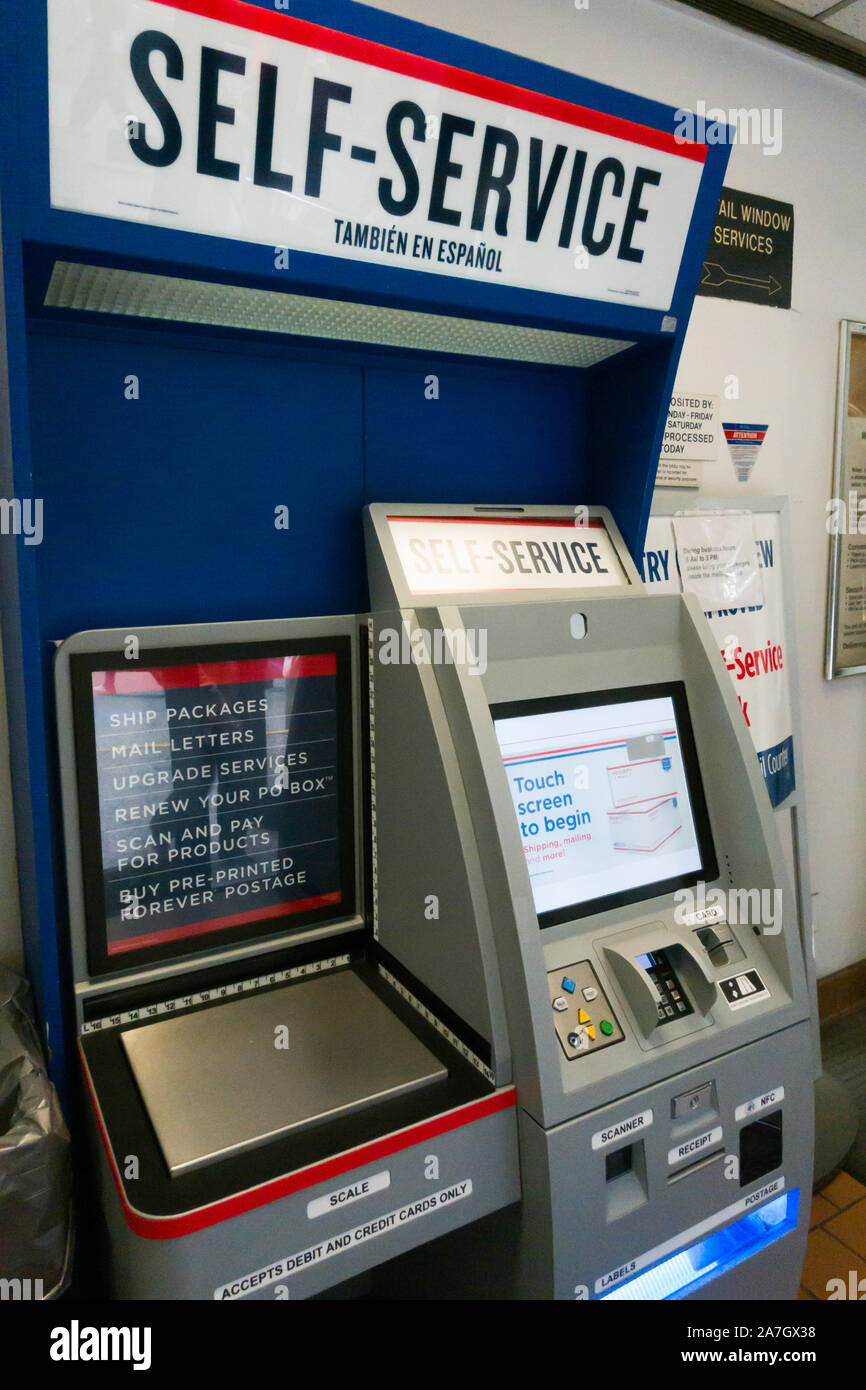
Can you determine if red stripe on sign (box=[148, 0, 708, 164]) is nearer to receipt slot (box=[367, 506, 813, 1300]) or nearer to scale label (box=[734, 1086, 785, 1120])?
receipt slot (box=[367, 506, 813, 1300])

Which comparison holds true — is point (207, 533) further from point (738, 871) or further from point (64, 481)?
point (738, 871)

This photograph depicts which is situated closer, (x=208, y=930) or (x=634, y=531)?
(x=208, y=930)

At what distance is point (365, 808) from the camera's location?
4.96 feet

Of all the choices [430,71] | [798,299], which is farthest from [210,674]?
[798,299]

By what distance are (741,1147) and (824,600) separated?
6.64ft

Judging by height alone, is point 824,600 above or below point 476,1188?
above

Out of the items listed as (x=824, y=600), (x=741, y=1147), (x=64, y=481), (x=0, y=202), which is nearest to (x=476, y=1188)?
(x=741, y=1147)

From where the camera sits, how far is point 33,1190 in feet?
3.54

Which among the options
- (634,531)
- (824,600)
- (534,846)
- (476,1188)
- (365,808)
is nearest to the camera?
(476,1188)

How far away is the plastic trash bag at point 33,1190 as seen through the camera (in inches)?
42.1

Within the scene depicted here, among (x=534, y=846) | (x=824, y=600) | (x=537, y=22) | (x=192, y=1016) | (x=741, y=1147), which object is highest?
(x=537, y=22)

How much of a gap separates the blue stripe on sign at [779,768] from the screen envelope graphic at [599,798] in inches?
48.6

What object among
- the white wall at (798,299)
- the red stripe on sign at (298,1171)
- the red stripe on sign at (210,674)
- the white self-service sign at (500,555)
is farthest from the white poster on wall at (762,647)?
the red stripe on sign at (298,1171)

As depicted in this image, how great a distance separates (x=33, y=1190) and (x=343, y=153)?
56.3 inches
